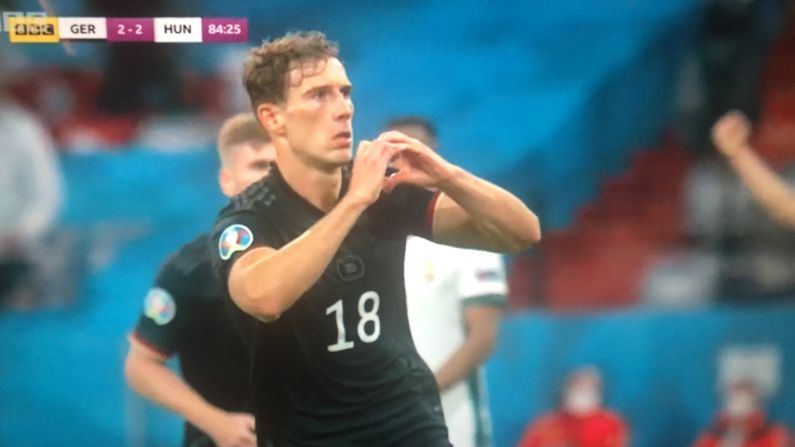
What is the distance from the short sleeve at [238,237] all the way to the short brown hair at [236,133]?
26cm

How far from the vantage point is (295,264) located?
1.65 metres

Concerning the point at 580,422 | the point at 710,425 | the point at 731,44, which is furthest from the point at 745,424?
the point at 731,44

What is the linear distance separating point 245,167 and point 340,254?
0.38 m

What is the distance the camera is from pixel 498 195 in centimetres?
177

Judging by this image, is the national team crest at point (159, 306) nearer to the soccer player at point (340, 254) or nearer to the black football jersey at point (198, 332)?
the black football jersey at point (198, 332)

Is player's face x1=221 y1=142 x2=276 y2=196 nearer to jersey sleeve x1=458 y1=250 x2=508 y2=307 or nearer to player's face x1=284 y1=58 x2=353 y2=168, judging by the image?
player's face x1=284 y1=58 x2=353 y2=168

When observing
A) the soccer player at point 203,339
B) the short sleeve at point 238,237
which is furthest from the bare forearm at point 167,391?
the short sleeve at point 238,237

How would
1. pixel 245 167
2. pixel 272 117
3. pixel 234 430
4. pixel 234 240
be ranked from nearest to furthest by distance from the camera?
pixel 234 240
pixel 272 117
pixel 234 430
pixel 245 167

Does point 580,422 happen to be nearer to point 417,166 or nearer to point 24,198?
point 417,166

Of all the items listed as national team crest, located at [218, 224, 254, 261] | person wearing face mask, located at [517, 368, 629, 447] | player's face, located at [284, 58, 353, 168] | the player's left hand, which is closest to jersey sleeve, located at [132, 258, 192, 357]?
national team crest, located at [218, 224, 254, 261]

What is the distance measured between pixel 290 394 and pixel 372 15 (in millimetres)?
756

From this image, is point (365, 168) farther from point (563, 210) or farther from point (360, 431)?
point (563, 210)

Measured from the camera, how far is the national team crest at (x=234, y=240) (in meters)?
1.76

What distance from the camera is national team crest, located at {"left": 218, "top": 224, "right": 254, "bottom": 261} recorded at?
5.77 feet
